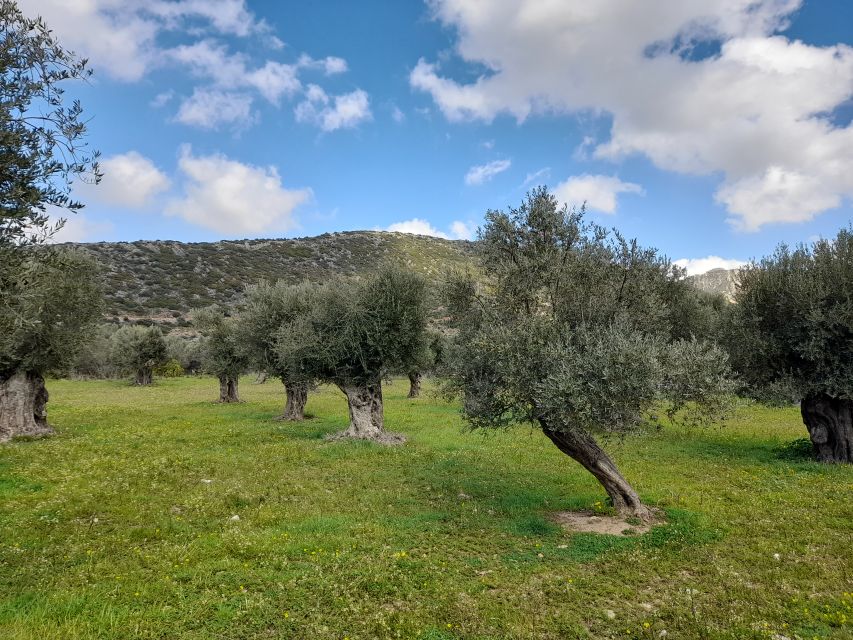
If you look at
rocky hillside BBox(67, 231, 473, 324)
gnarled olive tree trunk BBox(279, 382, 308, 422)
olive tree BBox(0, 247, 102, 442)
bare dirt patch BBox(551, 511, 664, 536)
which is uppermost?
rocky hillside BBox(67, 231, 473, 324)

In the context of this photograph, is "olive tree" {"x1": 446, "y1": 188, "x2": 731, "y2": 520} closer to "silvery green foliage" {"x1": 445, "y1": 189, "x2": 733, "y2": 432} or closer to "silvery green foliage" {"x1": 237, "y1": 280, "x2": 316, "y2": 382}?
"silvery green foliage" {"x1": 445, "y1": 189, "x2": 733, "y2": 432}

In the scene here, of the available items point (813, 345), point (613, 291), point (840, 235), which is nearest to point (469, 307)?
point (613, 291)

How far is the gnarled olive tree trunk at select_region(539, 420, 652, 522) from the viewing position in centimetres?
1308

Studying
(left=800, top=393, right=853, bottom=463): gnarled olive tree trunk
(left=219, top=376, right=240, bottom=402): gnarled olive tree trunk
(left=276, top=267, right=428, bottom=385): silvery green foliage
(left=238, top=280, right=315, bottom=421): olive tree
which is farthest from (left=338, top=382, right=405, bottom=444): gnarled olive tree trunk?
(left=219, top=376, right=240, bottom=402): gnarled olive tree trunk

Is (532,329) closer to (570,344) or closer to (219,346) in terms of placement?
(570,344)

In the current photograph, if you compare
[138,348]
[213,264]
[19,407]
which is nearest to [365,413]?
[19,407]

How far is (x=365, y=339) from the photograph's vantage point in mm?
24312

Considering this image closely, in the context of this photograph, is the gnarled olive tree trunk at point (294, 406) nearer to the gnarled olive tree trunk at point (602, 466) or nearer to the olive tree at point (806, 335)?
the gnarled olive tree trunk at point (602, 466)

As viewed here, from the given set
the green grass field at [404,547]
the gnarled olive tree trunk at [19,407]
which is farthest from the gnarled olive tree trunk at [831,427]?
the gnarled olive tree trunk at [19,407]

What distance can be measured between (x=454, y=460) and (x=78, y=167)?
16520 millimetres

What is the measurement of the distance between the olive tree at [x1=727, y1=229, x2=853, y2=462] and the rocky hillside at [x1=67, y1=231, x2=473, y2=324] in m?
61.3

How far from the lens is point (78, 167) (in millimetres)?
8625

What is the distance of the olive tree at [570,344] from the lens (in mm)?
11125

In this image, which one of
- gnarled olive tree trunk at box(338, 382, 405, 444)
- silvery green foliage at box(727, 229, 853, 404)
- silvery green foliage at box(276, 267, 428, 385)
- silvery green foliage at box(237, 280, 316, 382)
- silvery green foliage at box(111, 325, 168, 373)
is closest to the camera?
silvery green foliage at box(727, 229, 853, 404)
